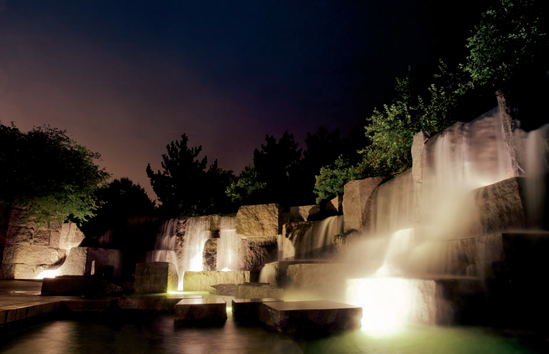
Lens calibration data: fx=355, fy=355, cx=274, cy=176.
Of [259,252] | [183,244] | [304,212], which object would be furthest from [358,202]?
[183,244]

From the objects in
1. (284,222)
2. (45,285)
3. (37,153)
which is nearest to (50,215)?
(37,153)

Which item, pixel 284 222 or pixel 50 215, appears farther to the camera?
pixel 50 215

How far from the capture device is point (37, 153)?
17984 millimetres

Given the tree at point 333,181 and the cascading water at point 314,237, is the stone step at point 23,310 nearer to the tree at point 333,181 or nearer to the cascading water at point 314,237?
the cascading water at point 314,237

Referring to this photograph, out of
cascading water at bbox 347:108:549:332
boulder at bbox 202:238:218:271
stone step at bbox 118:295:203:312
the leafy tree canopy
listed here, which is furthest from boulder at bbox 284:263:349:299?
boulder at bbox 202:238:218:271

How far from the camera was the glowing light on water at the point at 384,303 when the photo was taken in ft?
16.0

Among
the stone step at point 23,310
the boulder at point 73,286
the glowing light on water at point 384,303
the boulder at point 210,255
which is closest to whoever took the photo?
the glowing light on water at point 384,303

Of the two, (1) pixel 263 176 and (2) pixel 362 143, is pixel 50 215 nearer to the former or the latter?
(1) pixel 263 176

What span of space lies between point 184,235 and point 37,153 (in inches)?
333

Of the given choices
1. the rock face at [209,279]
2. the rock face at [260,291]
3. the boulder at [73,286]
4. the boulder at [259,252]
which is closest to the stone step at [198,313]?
the rock face at [260,291]

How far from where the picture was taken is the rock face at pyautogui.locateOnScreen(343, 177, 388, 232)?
11.6m

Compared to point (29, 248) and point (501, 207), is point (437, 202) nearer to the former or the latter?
point (501, 207)

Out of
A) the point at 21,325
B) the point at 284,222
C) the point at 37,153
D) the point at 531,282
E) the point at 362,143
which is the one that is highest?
the point at 362,143

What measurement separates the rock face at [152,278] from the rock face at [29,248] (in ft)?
29.4
